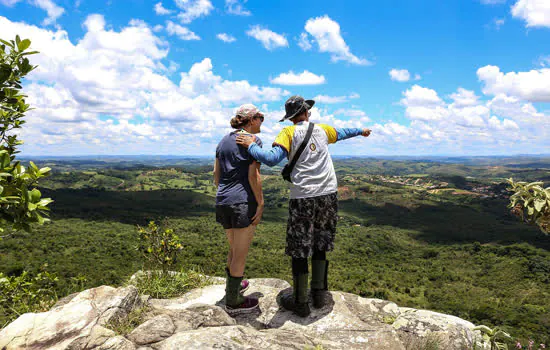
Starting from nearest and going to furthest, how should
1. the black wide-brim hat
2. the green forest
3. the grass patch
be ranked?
the grass patch
the black wide-brim hat
the green forest

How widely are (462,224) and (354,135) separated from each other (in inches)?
4560

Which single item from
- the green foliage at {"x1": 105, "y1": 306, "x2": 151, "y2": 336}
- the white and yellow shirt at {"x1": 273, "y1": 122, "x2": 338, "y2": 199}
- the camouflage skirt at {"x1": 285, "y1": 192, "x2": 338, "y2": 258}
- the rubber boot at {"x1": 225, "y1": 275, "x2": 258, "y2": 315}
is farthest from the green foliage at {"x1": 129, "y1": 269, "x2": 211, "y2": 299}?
the white and yellow shirt at {"x1": 273, "y1": 122, "x2": 338, "y2": 199}

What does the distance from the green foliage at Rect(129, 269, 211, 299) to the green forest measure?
405mm

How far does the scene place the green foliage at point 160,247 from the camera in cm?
570

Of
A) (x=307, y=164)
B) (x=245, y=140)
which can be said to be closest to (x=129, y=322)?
(x=245, y=140)

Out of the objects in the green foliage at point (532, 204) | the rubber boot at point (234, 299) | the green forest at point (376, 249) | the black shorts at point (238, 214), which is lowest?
the green forest at point (376, 249)

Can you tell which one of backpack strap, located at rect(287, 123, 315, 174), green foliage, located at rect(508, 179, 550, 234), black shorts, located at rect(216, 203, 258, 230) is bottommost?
black shorts, located at rect(216, 203, 258, 230)

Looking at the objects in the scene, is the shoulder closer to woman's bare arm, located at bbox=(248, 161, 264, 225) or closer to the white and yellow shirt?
the white and yellow shirt

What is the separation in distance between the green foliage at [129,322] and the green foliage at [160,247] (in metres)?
1.81

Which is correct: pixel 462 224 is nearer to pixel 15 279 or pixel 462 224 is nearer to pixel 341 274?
pixel 341 274

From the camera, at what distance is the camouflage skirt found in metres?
4.00

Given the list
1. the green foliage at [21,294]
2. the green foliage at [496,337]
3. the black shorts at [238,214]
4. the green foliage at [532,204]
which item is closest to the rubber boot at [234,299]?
the black shorts at [238,214]

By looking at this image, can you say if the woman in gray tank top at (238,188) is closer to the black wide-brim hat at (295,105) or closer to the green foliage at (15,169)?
the black wide-brim hat at (295,105)

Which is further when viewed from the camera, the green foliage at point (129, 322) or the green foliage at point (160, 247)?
the green foliage at point (160, 247)
